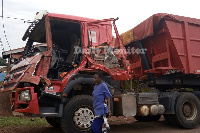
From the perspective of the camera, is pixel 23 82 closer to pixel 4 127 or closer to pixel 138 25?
pixel 4 127

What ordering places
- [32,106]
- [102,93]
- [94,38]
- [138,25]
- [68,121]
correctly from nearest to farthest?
[102,93], [32,106], [68,121], [94,38], [138,25]

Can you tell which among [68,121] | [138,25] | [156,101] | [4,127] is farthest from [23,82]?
[138,25]

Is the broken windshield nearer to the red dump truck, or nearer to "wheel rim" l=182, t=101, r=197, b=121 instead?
the red dump truck

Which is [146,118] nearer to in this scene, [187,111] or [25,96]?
[187,111]

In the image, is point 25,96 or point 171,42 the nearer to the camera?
point 25,96

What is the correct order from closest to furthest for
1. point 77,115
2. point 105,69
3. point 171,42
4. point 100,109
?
point 100,109, point 77,115, point 105,69, point 171,42

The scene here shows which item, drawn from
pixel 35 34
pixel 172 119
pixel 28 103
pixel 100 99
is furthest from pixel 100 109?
pixel 172 119

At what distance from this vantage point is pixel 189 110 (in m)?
7.06

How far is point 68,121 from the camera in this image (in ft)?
16.6

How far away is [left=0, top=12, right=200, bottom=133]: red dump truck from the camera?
508 centimetres

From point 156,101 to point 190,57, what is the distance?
5.71 ft

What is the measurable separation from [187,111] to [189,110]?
0.10 meters

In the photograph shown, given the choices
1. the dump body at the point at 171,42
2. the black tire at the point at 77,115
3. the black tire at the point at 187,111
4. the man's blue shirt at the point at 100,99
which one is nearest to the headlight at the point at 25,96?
the black tire at the point at 77,115

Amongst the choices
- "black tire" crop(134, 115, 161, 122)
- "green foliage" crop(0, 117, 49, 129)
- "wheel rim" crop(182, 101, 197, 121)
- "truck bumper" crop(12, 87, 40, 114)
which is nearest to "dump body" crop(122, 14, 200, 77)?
"wheel rim" crop(182, 101, 197, 121)
